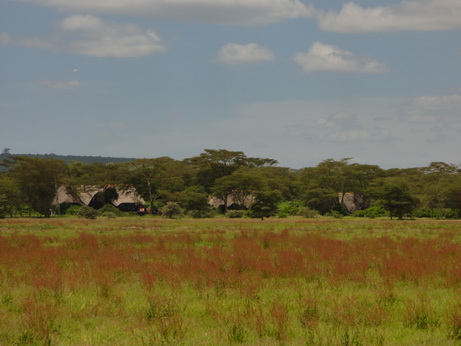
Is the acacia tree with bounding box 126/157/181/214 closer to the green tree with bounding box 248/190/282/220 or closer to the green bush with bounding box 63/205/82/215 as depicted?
the green bush with bounding box 63/205/82/215

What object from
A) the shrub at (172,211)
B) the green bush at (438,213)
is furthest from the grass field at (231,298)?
the green bush at (438,213)

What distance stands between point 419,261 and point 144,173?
71.7 meters

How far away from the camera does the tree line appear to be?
225 feet

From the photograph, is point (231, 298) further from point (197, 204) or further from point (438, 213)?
point (438, 213)

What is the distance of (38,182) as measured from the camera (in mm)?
72812

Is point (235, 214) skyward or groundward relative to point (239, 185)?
groundward

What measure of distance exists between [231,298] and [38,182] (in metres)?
66.6

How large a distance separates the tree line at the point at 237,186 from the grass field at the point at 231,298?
4597 centimetres

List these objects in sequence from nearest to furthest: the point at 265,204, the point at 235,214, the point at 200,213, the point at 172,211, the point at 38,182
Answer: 1. the point at 265,204
2. the point at 172,211
3. the point at 200,213
4. the point at 235,214
5. the point at 38,182

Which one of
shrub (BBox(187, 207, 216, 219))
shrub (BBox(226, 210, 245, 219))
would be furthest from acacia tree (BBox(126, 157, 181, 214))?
shrub (BBox(226, 210, 245, 219))

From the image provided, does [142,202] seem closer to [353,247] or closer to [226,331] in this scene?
[353,247]

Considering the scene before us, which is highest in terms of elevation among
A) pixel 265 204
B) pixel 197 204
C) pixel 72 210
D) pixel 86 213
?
pixel 265 204

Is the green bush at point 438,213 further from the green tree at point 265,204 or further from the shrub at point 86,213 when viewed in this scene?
the shrub at point 86,213

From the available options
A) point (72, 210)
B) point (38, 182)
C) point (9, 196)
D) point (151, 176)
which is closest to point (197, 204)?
point (151, 176)
